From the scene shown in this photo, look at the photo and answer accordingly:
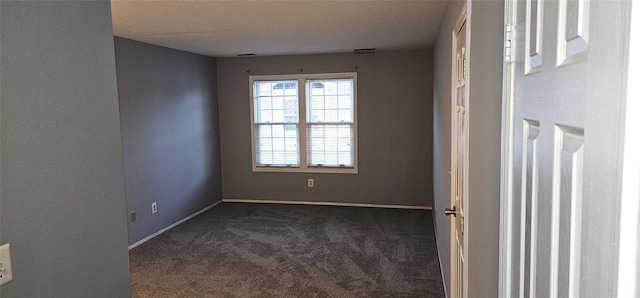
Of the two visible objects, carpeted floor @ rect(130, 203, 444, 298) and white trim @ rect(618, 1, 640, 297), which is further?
carpeted floor @ rect(130, 203, 444, 298)

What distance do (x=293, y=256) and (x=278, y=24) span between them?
2177 millimetres

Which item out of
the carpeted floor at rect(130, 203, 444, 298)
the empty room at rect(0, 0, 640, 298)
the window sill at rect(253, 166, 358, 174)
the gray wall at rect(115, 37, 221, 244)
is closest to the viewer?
the empty room at rect(0, 0, 640, 298)

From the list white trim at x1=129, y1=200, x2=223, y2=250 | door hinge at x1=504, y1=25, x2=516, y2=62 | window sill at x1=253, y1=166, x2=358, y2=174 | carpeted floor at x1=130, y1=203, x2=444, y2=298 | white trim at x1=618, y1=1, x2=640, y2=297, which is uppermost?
door hinge at x1=504, y1=25, x2=516, y2=62

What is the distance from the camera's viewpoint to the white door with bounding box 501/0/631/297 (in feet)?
1.74

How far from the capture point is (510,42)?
1019 mm

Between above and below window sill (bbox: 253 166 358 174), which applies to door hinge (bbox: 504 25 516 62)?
above

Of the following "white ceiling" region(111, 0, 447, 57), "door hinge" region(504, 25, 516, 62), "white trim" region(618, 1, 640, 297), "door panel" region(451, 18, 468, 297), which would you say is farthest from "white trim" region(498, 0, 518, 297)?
"white ceiling" region(111, 0, 447, 57)

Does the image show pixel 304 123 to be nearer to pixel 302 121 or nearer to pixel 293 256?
pixel 302 121

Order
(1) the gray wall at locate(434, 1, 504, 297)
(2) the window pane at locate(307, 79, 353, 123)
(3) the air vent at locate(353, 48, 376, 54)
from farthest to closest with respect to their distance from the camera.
A: (2) the window pane at locate(307, 79, 353, 123) → (3) the air vent at locate(353, 48, 376, 54) → (1) the gray wall at locate(434, 1, 504, 297)

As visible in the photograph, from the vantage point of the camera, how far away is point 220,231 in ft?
17.1

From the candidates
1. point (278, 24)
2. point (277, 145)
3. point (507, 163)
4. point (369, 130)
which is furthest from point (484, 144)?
point (277, 145)

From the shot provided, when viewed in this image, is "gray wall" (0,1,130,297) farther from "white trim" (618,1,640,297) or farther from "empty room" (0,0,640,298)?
"white trim" (618,1,640,297)

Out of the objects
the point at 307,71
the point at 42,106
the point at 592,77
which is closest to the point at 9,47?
the point at 42,106

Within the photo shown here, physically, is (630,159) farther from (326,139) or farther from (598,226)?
(326,139)
